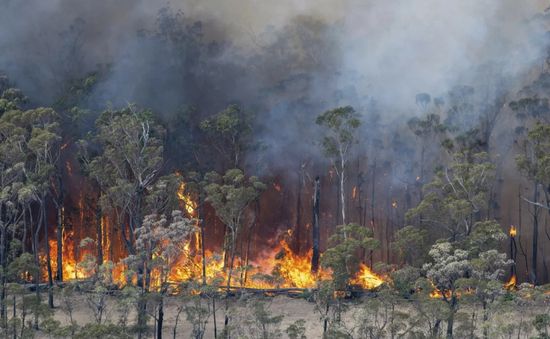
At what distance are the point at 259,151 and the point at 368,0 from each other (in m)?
25.8

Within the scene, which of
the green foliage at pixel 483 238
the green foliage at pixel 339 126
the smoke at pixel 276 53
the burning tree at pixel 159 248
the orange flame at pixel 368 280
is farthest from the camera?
the smoke at pixel 276 53

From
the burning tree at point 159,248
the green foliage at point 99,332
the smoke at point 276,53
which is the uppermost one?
the smoke at point 276,53

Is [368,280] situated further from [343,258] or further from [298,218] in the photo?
[343,258]

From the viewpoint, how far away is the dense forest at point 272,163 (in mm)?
48812

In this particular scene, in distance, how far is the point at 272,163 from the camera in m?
70.9

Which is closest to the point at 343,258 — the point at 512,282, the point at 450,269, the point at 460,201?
the point at 450,269

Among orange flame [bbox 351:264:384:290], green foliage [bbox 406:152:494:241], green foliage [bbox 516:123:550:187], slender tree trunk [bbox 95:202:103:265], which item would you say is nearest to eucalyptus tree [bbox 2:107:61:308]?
slender tree trunk [bbox 95:202:103:265]

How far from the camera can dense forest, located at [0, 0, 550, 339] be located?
160 ft

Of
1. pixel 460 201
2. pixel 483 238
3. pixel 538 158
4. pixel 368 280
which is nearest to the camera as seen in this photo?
pixel 483 238

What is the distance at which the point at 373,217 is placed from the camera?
67.3 m

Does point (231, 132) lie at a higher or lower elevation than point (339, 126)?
lower

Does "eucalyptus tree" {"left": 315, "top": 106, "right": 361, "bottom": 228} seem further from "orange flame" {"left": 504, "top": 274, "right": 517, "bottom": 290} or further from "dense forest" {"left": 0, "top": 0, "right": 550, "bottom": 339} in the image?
"orange flame" {"left": 504, "top": 274, "right": 517, "bottom": 290}

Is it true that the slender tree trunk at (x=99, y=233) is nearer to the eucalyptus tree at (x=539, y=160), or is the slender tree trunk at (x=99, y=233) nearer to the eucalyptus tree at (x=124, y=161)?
the eucalyptus tree at (x=124, y=161)

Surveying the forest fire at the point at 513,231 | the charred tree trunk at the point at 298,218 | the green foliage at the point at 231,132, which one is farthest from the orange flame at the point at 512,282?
the green foliage at the point at 231,132
